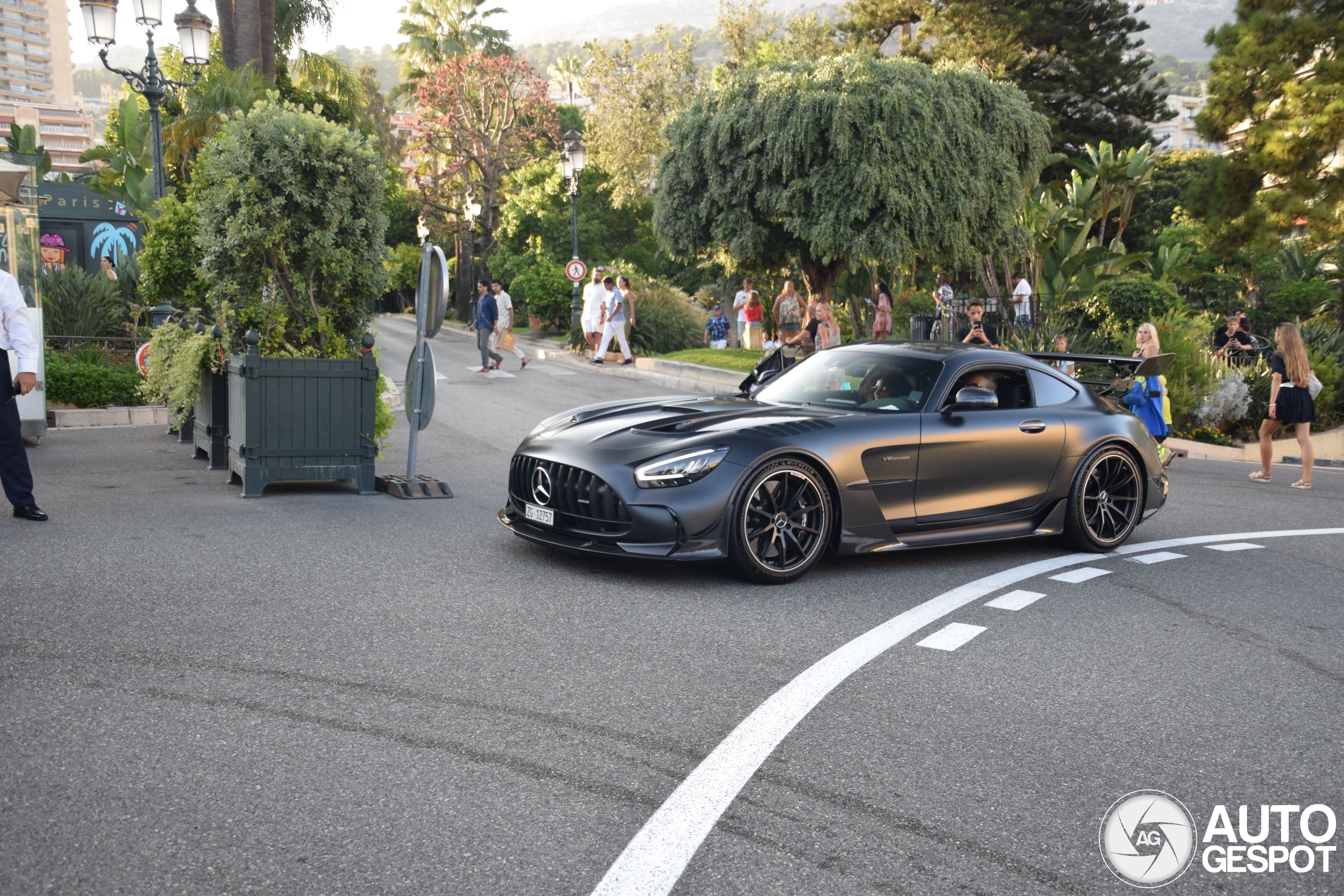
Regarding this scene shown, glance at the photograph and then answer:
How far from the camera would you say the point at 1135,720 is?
4641 mm

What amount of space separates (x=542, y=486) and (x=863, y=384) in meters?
2.27

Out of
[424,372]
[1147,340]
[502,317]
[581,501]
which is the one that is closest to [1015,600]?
[581,501]

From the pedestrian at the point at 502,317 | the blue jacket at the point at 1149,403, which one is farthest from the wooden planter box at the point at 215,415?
the pedestrian at the point at 502,317

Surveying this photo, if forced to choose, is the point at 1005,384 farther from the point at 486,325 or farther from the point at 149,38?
the point at 486,325

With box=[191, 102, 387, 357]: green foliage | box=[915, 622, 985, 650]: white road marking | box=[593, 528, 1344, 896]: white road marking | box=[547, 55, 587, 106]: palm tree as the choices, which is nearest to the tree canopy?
box=[191, 102, 387, 357]: green foliage

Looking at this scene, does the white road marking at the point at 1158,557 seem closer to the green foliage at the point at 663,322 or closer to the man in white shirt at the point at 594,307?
the man in white shirt at the point at 594,307

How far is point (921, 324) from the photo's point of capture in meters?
26.0

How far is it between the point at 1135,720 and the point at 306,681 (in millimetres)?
3285

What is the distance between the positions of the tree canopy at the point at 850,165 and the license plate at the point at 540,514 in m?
19.2

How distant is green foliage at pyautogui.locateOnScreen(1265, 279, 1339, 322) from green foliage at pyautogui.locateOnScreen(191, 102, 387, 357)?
75.4ft

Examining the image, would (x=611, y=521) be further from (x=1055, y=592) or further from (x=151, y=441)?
(x=151, y=441)

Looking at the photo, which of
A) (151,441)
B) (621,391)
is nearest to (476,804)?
(151,441)

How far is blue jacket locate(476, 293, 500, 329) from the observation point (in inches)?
968

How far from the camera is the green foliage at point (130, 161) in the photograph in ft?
95.7
